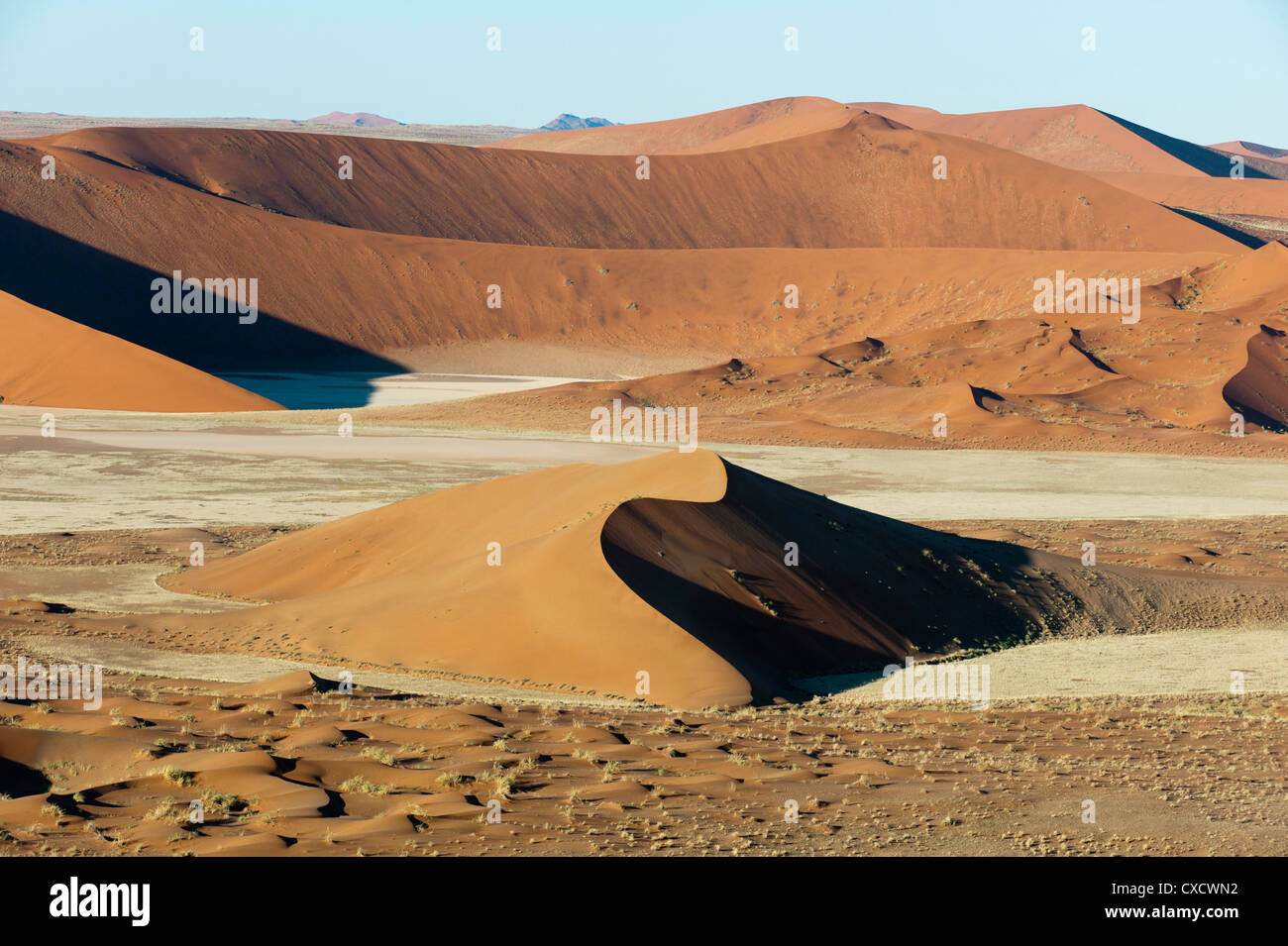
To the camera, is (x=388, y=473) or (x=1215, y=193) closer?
(x=388, y=473)

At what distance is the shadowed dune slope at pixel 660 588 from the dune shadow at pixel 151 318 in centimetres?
4744

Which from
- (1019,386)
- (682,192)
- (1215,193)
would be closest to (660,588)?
(1019,386)

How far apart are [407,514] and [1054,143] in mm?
176985

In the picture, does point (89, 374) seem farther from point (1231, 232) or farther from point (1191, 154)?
point (1191, 154)

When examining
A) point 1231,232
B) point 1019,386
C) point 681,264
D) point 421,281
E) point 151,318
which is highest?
point 1231,232

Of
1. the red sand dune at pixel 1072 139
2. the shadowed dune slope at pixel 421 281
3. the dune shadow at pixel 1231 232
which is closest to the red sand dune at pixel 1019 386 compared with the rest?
the shadowed dune slope at pixel 421 281

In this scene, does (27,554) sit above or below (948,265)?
below

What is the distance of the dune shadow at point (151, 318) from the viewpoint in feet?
234

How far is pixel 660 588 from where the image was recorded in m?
18.6

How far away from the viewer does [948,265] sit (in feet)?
252

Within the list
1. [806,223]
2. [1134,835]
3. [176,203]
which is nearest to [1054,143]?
[806,223]

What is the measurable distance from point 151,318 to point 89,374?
62.9 ft

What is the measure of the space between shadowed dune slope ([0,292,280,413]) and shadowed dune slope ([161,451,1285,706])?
3115 centimetres
